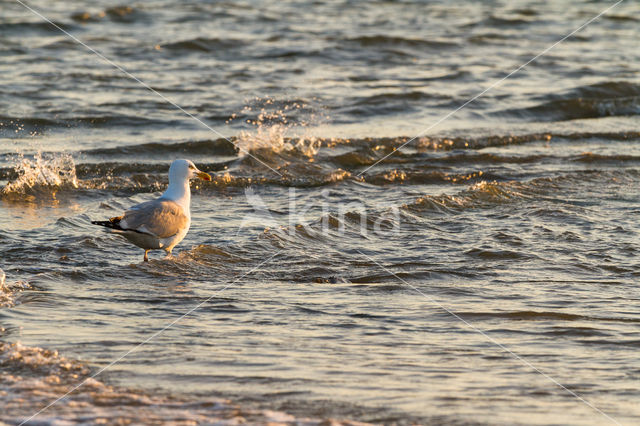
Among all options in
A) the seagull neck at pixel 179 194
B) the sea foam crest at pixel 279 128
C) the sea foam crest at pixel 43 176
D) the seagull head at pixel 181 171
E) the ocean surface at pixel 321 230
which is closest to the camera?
the ocean surface at pixel 321 230

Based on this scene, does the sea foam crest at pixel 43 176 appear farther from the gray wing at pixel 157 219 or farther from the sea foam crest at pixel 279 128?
the gray wing at pixel 157 219

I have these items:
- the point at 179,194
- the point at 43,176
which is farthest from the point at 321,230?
the point at 43,176

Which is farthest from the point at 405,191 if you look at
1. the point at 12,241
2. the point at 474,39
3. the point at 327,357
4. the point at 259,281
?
the point at 474,39

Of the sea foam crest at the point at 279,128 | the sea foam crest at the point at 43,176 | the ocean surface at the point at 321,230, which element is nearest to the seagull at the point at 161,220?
the ocean surface at the point at 321,230

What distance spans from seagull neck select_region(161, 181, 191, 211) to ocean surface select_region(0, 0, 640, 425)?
412 millimetres

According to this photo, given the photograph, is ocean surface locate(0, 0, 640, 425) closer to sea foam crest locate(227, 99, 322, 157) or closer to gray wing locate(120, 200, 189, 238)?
sea foam crest locate(227, 99, 322, 157)

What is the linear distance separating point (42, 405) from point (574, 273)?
3919 millimetres

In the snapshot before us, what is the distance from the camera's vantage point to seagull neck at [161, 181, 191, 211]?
273 inches

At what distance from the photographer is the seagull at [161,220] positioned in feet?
20.6

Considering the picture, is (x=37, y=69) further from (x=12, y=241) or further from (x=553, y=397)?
(x=553, y=397)

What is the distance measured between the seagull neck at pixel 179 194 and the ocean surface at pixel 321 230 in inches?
16.2

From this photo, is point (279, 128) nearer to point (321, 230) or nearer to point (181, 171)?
point (321, 230)

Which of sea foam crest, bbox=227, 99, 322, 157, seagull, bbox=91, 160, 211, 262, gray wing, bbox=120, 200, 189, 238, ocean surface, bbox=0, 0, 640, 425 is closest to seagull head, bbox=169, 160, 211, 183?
seagull, bbox=91, 160, 211, 262

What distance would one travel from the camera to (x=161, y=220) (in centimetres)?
645
